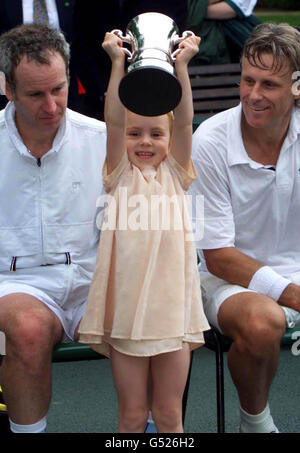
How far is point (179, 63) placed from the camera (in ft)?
8.46

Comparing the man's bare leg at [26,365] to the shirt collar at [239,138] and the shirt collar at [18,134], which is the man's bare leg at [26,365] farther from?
the shirt collar at [239,138]

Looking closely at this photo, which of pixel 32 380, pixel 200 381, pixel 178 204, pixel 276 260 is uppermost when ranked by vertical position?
pixel 178 204

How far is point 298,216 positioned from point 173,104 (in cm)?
95

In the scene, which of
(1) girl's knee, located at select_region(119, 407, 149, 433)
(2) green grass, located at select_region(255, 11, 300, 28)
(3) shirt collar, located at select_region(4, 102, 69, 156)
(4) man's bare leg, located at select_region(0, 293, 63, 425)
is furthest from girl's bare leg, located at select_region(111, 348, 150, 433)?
(2) green grass, located at select_region(255, 11, 300, 28)

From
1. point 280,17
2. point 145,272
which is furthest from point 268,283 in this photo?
point 280,17

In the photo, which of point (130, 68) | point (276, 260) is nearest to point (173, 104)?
point (130, 68)

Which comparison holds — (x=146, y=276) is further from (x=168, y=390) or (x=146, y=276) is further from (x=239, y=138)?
(x=239, y=138)

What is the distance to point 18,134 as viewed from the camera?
121 inches

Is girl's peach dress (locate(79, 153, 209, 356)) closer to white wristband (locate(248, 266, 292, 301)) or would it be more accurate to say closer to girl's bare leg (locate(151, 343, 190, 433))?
girl's bare leg (locate(151, 343, 190, 433))

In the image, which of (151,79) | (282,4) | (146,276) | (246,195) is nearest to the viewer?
(151,79)

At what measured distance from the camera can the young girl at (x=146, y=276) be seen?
259 cm

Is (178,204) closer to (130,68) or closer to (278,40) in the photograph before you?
(130,68)

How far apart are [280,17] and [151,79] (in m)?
11.2

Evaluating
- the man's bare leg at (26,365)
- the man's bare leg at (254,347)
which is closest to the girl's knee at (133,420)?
the man's bare leg at (26,365)
